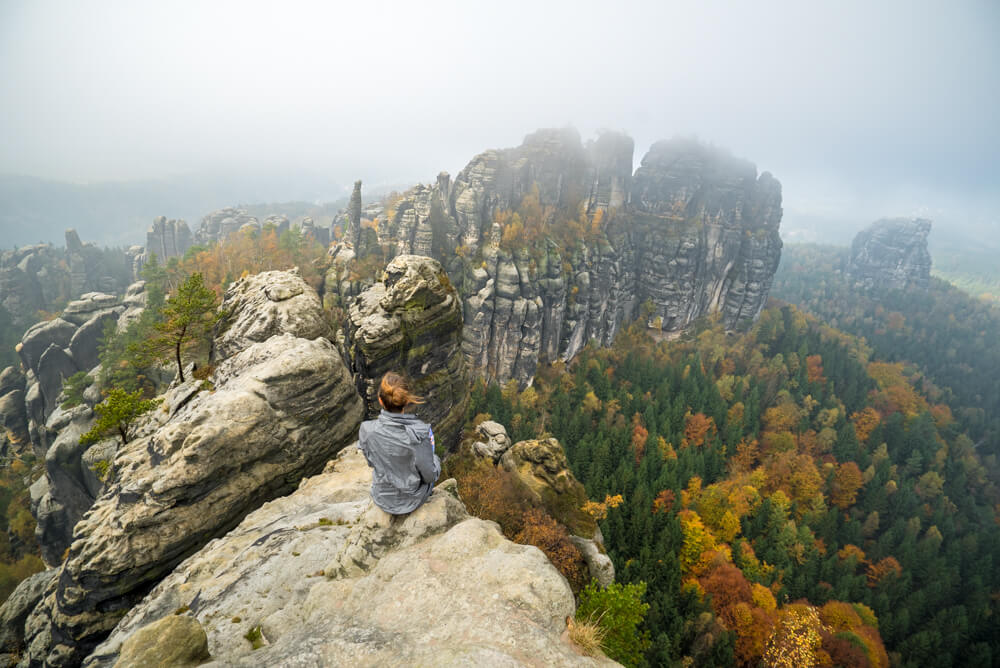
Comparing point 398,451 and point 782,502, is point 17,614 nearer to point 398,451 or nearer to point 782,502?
point 398,451

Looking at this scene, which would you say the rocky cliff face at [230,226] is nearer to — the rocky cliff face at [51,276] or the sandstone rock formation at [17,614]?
the rocky cliff face at [51,276]

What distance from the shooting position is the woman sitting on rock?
20.7 feet

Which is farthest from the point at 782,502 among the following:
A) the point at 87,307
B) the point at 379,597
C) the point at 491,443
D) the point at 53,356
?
the point at 87,307

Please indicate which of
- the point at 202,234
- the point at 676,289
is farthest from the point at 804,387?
the point at 202,234

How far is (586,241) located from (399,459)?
80.2m

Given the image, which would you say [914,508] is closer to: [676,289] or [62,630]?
[676,289]

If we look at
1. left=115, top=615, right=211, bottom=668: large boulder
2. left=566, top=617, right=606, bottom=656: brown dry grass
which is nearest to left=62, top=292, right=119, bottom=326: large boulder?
left=115, top=615, right=211, bottom=668: large boulder

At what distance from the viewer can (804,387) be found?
69438 mm

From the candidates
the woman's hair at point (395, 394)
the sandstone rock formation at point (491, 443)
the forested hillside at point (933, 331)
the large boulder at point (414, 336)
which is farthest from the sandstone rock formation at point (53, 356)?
the forested hillside at point (933, 331)

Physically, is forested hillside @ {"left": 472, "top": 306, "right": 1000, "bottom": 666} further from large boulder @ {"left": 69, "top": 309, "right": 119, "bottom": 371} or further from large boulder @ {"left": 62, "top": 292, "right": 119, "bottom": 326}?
large boulder @ {"left": 62, "top": 292, "right": 119, "bottom": 326}

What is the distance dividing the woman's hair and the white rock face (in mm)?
2638

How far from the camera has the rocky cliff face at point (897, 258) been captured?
167500mm

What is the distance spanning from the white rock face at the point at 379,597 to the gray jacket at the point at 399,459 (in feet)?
1.57

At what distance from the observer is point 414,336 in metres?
19.6
